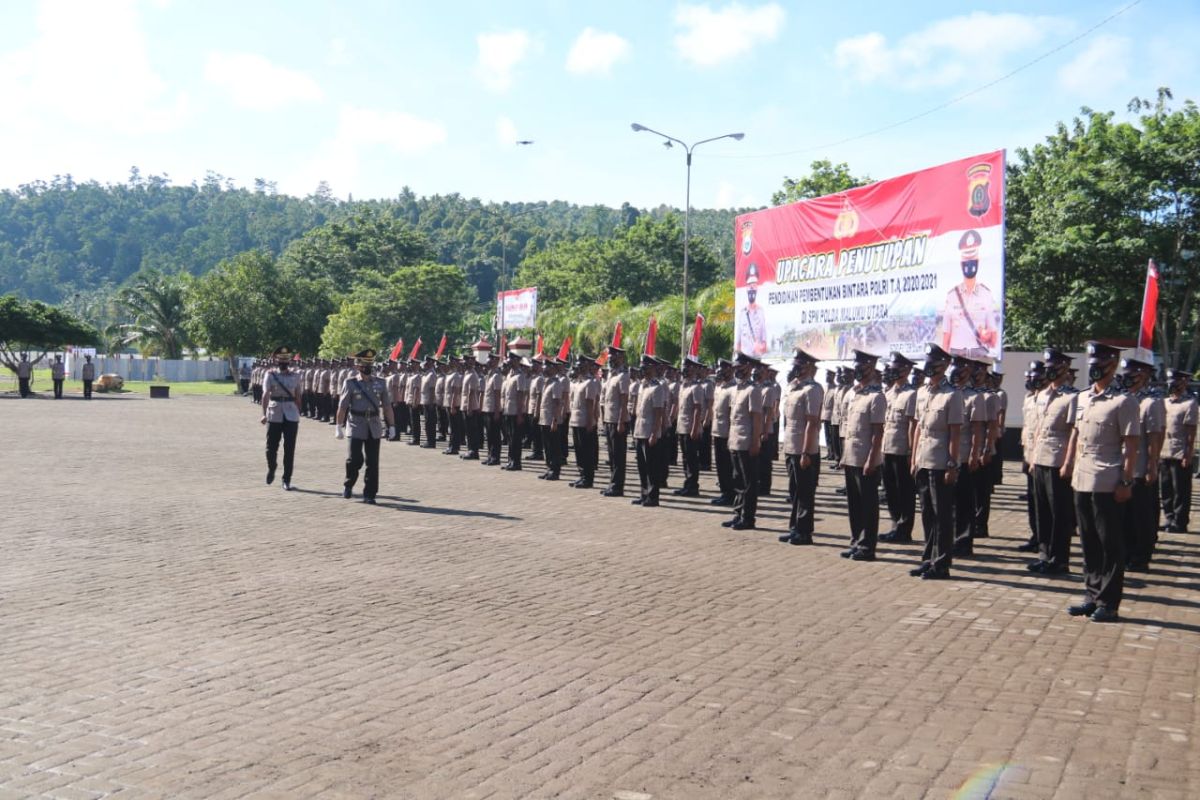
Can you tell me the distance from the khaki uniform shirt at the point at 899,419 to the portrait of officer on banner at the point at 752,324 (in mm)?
11856

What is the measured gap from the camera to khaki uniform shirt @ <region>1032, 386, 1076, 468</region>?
9.60 m

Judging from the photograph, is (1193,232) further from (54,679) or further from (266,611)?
(54,679)

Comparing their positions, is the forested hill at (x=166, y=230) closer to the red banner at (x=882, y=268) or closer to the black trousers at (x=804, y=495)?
the red banner at (x=882, y=268)

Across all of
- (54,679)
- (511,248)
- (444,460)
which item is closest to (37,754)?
(54,679)

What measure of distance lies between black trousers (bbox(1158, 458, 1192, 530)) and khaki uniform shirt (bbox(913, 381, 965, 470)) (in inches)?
185

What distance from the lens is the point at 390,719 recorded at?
17.2 feet

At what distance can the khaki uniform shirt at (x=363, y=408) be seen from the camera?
13.6 m

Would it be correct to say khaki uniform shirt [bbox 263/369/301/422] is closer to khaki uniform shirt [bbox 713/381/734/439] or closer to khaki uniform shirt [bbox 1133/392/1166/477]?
khaki uniform shirt [bbox 713/381/734/439]

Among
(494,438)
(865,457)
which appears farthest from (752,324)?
(865,457)

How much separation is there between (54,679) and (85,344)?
54.1m

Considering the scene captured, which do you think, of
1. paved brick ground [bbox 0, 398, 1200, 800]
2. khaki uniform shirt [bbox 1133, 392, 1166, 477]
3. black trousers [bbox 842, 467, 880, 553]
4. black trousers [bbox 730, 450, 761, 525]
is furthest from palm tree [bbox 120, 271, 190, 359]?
khaki uniform shirt [bbox 1133, 392, 1166, 477]

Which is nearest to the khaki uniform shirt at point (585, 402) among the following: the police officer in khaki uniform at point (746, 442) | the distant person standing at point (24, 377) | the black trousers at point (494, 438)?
the black trousers at point (494, 438)

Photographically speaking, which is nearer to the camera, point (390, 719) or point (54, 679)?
point (390, 719)

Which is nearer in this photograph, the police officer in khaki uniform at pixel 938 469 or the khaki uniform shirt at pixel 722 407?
the police officer in khaki uniform at pixel 938 469
